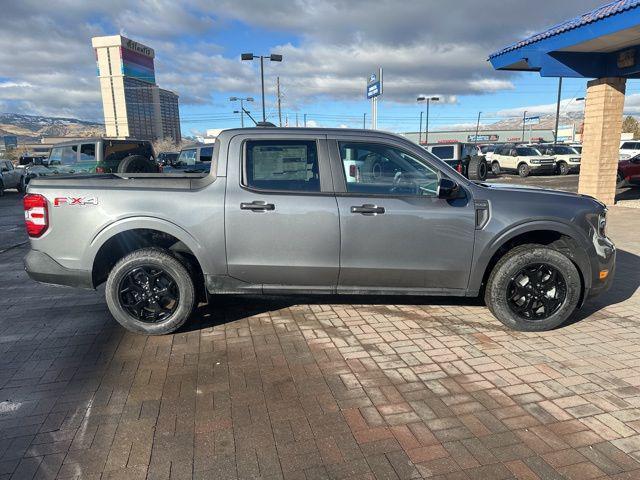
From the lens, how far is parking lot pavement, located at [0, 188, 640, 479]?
2.53 meters

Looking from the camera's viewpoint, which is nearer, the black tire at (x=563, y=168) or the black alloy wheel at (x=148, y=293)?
the black alloy wheel at (x=148, y=293)

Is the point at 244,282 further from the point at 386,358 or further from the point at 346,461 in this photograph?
the point at 346,461

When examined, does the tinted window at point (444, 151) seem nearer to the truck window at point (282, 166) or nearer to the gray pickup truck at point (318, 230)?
the gray pickup truck at point (318, 230)

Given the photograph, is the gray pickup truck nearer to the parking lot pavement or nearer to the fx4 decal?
the fx4 decal

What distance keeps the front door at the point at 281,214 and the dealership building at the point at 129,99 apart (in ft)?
243

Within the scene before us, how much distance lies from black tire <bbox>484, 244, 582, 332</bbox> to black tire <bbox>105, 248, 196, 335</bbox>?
2845 mm

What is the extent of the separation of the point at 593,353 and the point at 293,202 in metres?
2.88

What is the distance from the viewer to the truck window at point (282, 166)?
13.5ft

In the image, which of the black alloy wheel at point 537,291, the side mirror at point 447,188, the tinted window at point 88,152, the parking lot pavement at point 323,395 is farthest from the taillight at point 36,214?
the tinted window at point 88,152

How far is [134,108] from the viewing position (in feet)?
266

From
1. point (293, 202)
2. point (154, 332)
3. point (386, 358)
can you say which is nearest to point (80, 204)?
point (154, 332)

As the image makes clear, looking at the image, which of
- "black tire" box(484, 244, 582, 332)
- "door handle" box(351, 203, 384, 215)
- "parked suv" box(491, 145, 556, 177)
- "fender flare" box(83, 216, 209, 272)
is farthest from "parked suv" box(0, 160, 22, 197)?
"parked suv" box(491, 145, 556, 177)

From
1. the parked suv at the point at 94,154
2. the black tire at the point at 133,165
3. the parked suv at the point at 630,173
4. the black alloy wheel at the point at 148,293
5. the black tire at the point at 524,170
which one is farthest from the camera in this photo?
the black tire at the point at 524,170

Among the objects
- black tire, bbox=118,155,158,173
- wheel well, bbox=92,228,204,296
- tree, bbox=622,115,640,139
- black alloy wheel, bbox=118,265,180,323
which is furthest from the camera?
tree, bbox=622,115,640,139
